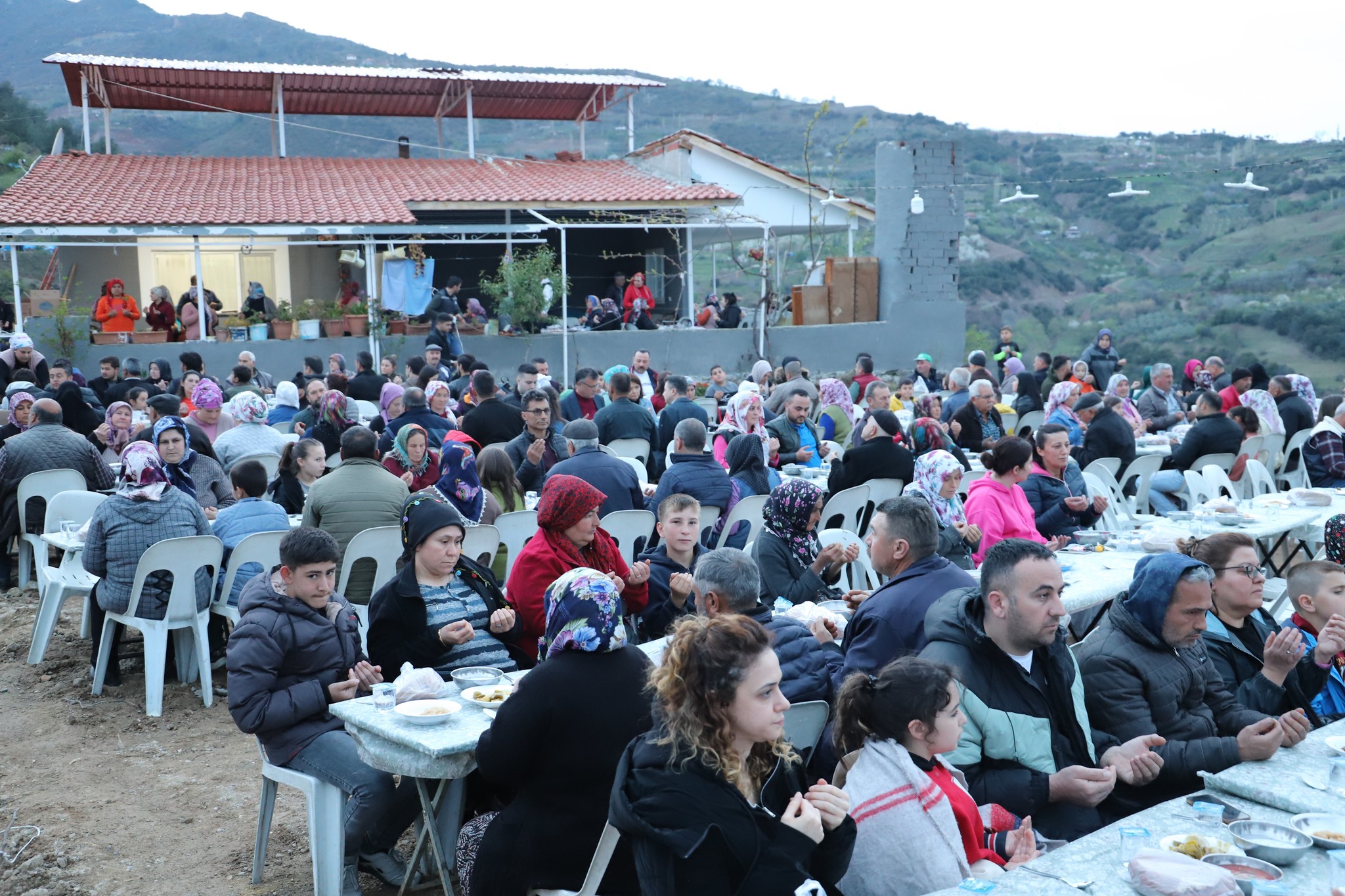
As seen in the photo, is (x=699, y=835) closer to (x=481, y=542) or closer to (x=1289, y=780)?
(x=1289, y=780)

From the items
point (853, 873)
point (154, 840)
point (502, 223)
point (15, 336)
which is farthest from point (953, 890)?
point (502, 223)

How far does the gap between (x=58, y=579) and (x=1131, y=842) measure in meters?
5.95

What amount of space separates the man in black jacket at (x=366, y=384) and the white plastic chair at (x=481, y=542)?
19.0ft

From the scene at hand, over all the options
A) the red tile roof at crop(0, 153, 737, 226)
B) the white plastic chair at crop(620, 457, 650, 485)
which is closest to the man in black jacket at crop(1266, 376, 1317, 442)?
the white plastic chair at crop(620, 457, 650, 485)

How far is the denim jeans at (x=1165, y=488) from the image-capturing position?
9.06 m

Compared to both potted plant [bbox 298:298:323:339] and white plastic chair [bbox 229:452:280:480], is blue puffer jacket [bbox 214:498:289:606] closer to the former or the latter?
white plastic chair [bbox 229:452:280:480]

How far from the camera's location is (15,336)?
37.7 ft

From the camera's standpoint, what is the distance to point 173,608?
19.1 feet

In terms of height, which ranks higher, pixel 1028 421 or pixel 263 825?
pixel 1028 421

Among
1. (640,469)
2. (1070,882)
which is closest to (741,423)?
(640,469)

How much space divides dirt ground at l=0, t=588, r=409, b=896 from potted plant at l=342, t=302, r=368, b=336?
10.8m

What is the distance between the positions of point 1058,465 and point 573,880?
14.5ft

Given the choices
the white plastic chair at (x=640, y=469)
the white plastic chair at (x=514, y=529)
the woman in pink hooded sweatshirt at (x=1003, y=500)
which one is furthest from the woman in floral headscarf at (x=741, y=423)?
the woman in pink hooded sweatshirt at (x=1003, y=500)

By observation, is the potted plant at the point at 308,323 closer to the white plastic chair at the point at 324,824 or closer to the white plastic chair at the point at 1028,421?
the white plastic chair at the point at 1028,421
